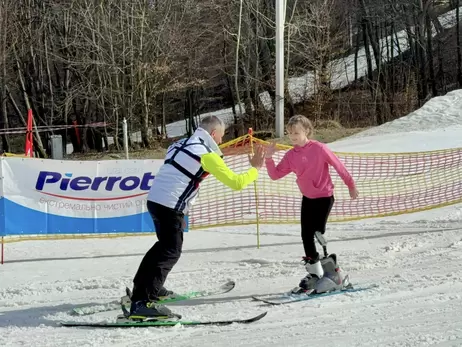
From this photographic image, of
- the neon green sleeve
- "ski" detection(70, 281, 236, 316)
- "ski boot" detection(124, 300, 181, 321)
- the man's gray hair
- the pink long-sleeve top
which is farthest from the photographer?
the pink long-sleeve top

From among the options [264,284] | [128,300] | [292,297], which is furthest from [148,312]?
[264,284]

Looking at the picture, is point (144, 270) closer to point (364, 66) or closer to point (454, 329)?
point (454, 329)

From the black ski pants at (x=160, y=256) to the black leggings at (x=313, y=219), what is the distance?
53.0 inches

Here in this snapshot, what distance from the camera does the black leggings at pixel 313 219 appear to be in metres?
5.88

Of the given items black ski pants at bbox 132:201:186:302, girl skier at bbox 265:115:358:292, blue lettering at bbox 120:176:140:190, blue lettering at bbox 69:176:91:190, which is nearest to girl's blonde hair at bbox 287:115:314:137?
girl skier at bbox 265:115:358:292

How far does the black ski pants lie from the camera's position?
5156mm

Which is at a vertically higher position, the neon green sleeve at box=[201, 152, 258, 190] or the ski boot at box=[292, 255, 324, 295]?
the neon green sleeve at box=[201, 152, 258, 190]

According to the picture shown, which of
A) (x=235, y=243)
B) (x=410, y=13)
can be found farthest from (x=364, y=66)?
(x=235, y=243)

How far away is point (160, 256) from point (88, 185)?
353cm

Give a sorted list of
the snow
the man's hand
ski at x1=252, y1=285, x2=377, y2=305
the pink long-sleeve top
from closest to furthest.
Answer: the snow, the man's hand, ski at x1=252, y1=285, x2=377, y2=305, the pink long-sleeve top

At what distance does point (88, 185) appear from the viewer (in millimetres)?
8383

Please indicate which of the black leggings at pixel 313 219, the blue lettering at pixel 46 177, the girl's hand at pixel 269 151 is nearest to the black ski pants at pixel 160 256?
the girl's hand at pixel 269 151

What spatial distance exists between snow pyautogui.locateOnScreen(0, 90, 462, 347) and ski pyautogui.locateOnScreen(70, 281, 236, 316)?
8 centimetres

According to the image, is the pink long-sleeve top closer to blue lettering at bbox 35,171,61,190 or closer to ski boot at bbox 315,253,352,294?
ski boot at bbox 315,253,352,294
